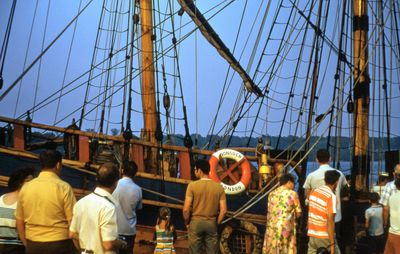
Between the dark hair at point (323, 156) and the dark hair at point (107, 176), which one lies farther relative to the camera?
the dark hair at point (323, 156)

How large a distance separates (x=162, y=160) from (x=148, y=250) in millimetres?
1707

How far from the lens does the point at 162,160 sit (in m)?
10.7

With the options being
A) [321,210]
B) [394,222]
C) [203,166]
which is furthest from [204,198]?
[394,222]

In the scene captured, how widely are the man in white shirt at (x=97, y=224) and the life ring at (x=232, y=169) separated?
5127 mm

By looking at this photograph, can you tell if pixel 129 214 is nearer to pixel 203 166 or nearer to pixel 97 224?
pixel 203 166

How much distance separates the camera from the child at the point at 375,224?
8086 mm

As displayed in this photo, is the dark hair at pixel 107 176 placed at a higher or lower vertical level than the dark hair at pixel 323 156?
lower

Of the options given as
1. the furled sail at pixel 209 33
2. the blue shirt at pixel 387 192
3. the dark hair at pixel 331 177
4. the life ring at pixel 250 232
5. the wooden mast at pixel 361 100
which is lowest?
the life ring at pixel 250 232

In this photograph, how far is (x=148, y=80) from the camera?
13.1 m

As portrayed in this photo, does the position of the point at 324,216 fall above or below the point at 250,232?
above

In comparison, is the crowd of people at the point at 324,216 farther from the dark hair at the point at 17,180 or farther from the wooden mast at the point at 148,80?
the wooden mast at the point at 148,80

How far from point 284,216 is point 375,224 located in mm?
1800

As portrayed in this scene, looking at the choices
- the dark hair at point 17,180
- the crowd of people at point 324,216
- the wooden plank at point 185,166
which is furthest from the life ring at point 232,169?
the dark hair at point 17,180

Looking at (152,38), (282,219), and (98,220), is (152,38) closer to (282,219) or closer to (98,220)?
(282,219)
